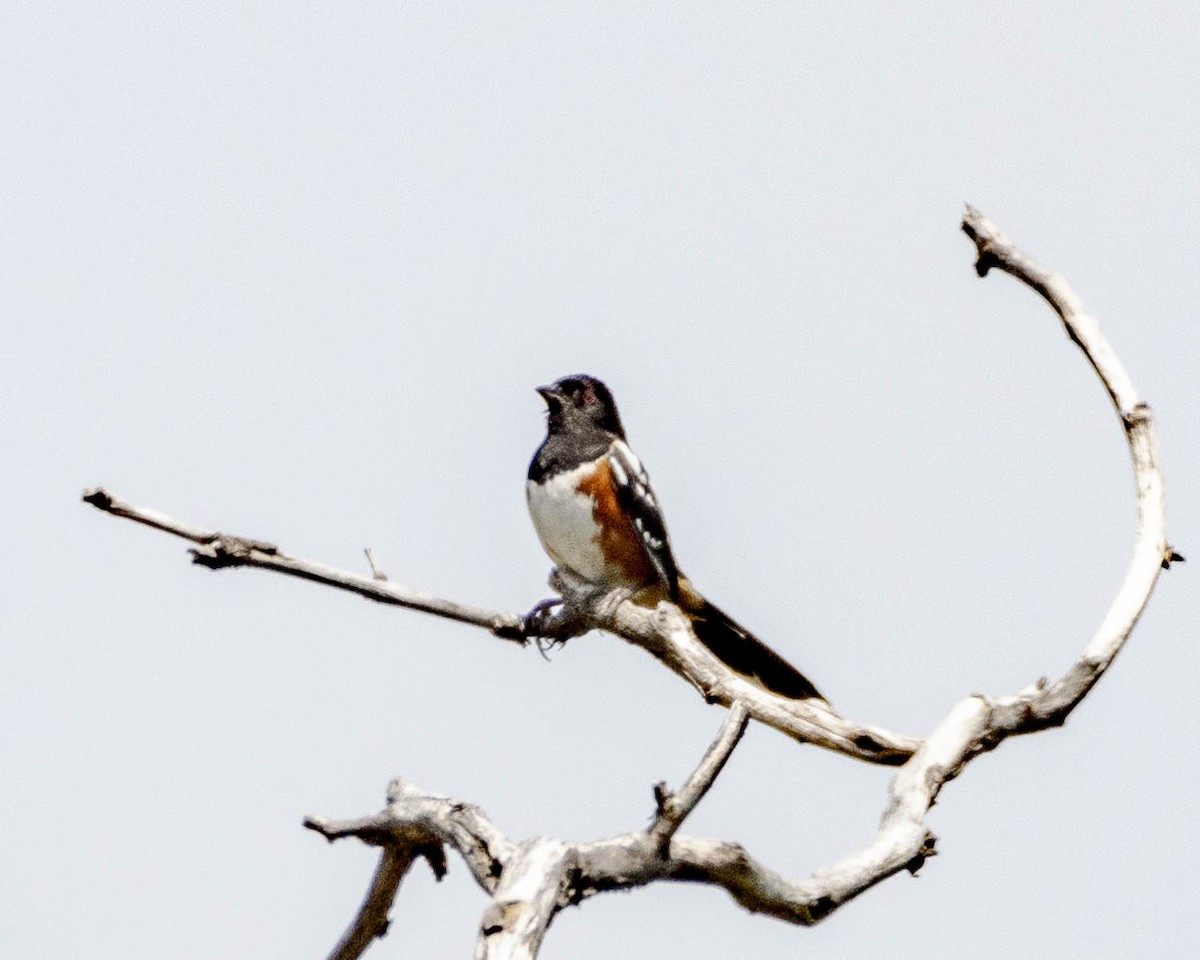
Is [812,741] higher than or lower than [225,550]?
lower

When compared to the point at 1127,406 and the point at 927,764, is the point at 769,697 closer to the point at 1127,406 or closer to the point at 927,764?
the point at 927,764

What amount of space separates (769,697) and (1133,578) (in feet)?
4.36

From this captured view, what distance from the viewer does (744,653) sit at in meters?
7.78

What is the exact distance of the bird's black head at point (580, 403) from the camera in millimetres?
8977

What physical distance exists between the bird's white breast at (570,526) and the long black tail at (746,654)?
1.83 ft

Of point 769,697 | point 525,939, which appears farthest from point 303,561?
point 525,939

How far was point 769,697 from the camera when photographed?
6.09 meters

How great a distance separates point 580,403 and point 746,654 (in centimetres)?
193

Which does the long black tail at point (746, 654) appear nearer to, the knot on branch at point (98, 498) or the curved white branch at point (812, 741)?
the curved white branch at point (812, 741)

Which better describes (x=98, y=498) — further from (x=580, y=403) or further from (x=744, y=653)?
(x=580, y=403)

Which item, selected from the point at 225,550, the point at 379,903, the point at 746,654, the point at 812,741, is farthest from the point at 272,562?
the point at 746,654

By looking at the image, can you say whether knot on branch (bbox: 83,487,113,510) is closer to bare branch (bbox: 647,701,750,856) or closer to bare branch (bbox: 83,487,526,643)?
bare branch (bbox: 83,487,526,643)

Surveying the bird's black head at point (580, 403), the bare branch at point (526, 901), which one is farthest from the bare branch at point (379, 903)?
the bird's black head at point (580, 403)

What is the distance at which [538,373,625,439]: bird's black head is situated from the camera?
353 inches
